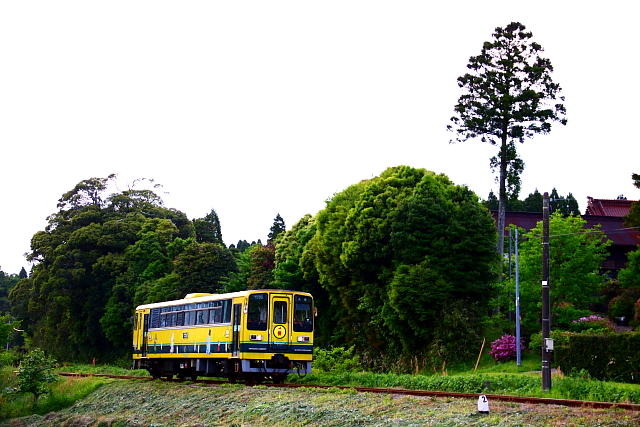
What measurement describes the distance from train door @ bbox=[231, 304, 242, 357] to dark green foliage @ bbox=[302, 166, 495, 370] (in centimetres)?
1207

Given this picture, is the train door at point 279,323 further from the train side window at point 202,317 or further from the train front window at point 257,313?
the train side window at point 202,317

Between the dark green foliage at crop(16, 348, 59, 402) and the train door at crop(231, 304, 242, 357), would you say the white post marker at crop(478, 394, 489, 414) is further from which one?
the dark green foliage at crop(16, 348, 59, 402)

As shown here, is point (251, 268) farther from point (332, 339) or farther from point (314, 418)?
point (314, 418)

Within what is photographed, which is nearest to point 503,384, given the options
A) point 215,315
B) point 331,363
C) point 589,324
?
point 215,315

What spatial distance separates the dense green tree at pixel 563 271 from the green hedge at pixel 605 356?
8.87m

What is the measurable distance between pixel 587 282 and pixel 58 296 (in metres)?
37.4

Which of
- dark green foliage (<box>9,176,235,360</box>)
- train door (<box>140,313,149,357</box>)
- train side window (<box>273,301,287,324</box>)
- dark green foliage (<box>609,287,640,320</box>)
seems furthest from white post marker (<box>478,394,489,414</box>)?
dark green foliage (<box>9,176,235,360</box>)

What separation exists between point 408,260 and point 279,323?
504 inches

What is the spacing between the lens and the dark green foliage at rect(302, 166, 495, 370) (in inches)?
1464

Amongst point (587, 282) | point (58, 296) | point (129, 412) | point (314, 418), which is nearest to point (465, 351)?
point (587, 282)

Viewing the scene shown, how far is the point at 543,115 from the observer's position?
4328 centimetres

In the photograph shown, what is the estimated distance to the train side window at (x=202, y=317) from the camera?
94.0 feet

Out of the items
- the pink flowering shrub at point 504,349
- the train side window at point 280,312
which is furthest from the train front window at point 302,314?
the pink flowering shrub at point 504,349

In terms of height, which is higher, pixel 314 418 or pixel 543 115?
pixel 543 115
